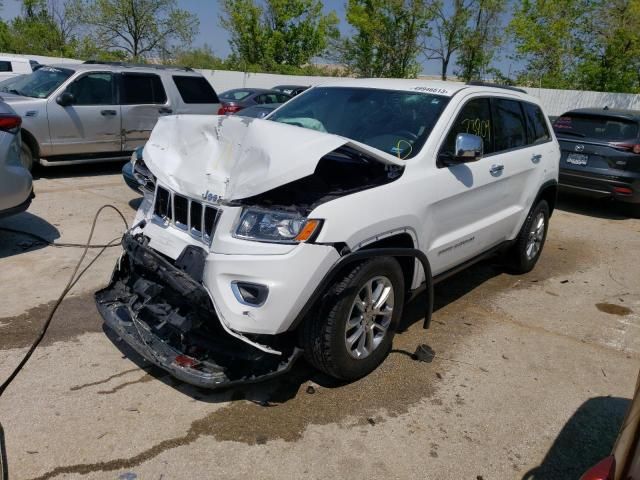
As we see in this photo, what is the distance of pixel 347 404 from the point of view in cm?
342

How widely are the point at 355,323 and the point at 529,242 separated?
3105 millimetres

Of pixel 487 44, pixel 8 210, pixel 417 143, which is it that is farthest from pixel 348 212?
pixel 487 44

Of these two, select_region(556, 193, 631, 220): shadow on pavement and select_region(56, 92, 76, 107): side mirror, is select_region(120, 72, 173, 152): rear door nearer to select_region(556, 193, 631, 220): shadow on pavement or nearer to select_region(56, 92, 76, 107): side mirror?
select_region(56, 92, 76, 107): side mirror

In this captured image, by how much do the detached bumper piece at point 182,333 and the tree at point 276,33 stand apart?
127 ft

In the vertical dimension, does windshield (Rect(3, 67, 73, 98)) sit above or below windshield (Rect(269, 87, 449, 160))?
below

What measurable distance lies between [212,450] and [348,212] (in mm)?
1443

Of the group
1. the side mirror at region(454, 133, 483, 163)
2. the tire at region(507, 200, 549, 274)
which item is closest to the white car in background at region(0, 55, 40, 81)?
the tire at region(507, 200, 549, 274)

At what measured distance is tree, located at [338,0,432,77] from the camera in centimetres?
3216

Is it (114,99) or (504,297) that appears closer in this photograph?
(504,297)

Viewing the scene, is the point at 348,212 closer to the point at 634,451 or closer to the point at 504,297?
the point at 634,451

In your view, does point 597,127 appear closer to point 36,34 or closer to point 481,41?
point 481,41

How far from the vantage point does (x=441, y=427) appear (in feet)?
10.7

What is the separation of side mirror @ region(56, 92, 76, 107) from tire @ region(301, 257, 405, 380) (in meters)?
7.17

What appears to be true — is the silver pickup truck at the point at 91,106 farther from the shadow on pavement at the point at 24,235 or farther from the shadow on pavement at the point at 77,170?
the shadow on pavement at the point at 24,235
